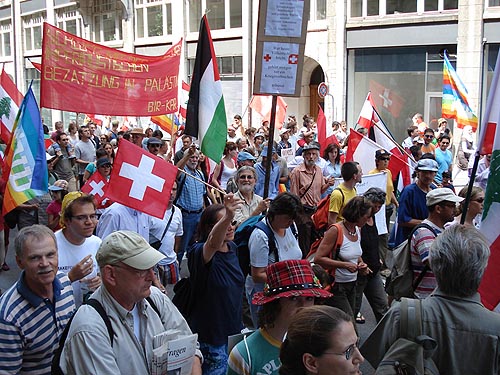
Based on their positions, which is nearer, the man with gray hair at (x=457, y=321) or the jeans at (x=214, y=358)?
the man with gray hair at (x=457, y=321)

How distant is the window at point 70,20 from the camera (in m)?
35.1

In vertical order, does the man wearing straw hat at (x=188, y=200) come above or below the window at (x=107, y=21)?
below

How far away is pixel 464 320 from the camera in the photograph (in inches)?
105

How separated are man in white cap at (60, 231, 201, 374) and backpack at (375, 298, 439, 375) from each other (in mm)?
952

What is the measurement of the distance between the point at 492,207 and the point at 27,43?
41.8 metres

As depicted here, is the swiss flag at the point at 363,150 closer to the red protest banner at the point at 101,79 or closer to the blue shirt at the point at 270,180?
the blue shirt at the point at 270,180

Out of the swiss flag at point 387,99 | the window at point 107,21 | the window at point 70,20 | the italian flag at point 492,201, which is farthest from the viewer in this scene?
the window at point 70,20

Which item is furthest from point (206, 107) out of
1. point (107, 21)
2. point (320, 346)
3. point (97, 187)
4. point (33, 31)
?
point (33, 31)

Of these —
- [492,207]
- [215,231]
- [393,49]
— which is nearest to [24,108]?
[215,231]

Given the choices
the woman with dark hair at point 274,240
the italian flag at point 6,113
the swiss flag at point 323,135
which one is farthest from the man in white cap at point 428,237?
the swiss flag at point 323,135

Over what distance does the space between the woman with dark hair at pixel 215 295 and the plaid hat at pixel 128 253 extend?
43.3 inches

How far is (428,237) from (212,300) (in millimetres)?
1549

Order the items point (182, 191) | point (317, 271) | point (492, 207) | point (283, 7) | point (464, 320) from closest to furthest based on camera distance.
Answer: point (464, 320) → point (492, 207) → point (317, 271) → point (283, 7) → point (182, 191)

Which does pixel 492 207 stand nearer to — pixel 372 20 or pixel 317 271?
pixel 317 271
